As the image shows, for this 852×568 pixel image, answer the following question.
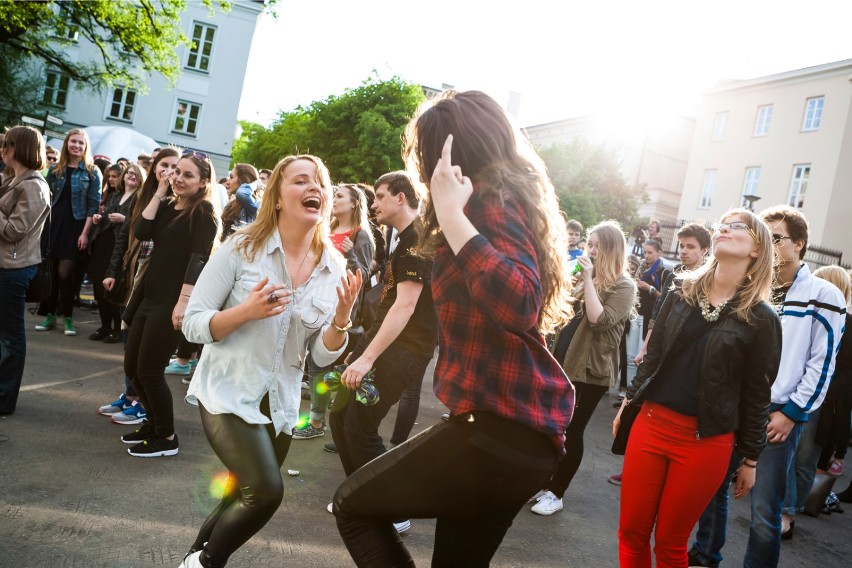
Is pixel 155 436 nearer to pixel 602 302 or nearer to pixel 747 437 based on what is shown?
pixel 602 302

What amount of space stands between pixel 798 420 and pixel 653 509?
131 cm

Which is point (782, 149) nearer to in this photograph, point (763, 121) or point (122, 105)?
point (763, 121)

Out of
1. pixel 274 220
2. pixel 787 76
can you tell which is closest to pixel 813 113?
pixel 787 76

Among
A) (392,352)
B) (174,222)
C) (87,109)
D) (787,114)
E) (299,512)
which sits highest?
(787,114)

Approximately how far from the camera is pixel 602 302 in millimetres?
5465

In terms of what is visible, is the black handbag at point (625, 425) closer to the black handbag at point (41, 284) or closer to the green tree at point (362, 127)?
the black handbag at point (41, 284)

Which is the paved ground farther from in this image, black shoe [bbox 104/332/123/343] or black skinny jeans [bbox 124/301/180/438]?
black shoe [bbox 104/332/123/343]

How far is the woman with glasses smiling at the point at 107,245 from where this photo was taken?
8.45 metres

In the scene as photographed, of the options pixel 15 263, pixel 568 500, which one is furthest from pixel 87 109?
pixel 568 500

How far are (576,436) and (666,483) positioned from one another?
1854mm

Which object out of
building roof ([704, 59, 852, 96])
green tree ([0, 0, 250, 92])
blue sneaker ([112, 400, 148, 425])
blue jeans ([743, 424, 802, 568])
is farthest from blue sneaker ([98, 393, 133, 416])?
building roof ([704, 59, 852, 96])

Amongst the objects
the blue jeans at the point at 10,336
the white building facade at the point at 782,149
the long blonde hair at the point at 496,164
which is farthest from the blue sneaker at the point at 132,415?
the white building facade at the point at 782,149

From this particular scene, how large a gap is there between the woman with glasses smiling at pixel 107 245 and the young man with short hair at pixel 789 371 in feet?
23.7

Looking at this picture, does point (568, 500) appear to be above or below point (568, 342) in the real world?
below
